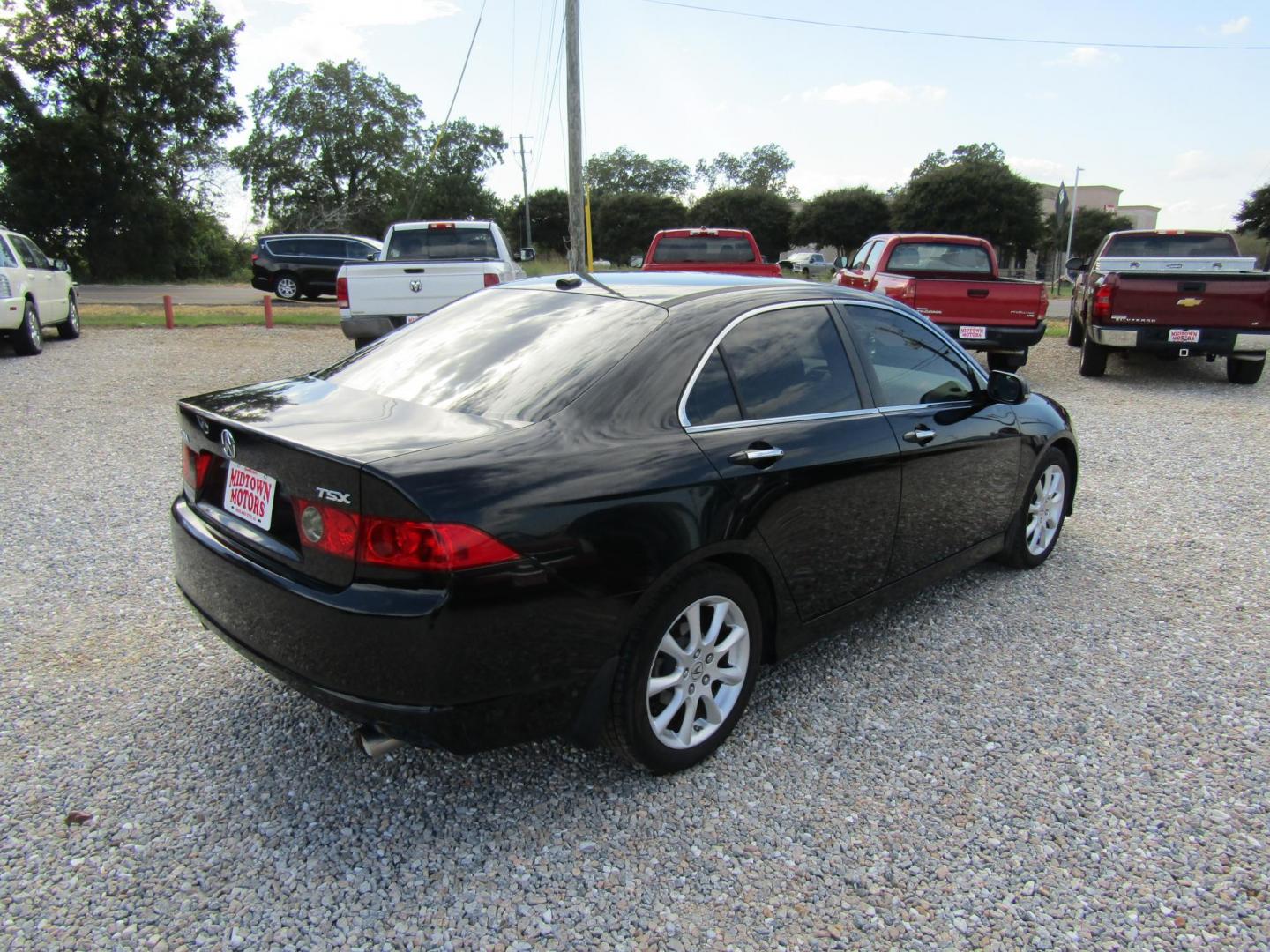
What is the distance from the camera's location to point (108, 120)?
112 feet

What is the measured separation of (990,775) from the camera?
2916mm

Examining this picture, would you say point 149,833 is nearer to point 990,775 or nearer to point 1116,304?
point 990,775

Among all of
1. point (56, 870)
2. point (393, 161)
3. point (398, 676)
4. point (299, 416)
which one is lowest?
point (56, 870)

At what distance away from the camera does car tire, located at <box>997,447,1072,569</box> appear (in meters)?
4.56

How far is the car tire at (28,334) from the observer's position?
12.4 m

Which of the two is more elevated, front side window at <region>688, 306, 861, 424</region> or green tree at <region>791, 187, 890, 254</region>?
green tree at <region>791, 187, 890, 254</region>

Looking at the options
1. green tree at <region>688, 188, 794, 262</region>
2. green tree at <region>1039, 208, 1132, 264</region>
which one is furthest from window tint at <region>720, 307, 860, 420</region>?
green tree at <region>1039, 208, 1132, 264</region>

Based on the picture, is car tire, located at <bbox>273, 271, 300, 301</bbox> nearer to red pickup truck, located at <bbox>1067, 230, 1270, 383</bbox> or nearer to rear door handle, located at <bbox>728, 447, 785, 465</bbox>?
red pickup truck, located at <bbox>1067, 230, 1270, 383</bbox>

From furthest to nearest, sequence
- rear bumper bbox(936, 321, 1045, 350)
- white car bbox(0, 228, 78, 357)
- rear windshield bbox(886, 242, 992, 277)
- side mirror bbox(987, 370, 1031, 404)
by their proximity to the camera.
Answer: rear windshield bbox(886, 242, 992, 277) < white car bbox(0, 228, 78, 357) < rear bumper bbox(936, 321, 1045, 350) < side mirror bbox(987, 370, 1031, 404)

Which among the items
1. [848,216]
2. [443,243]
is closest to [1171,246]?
[443,243]

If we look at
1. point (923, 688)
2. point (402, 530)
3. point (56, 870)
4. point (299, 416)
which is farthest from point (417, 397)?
point (923, 688)

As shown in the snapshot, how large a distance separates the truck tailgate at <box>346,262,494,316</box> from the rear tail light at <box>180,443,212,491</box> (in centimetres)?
791

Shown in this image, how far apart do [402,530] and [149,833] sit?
1232 millimetres

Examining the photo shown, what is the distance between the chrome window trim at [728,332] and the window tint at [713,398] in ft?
0.04
